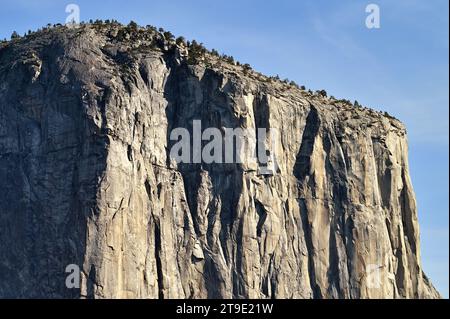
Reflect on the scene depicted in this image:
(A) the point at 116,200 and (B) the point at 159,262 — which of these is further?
(B) the point at 159,262

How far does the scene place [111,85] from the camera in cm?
19600

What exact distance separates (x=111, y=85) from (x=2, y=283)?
2061 cm

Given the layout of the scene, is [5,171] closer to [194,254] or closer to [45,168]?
[45,168]

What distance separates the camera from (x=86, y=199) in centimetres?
19025

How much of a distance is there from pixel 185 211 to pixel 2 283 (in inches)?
711

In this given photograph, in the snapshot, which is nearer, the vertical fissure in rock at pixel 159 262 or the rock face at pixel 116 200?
the rock face at pixel 116 200

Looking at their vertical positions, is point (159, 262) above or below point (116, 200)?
below

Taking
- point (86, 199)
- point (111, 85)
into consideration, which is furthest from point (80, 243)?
point (111, 85)

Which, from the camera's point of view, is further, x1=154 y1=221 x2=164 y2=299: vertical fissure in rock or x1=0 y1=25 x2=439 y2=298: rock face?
x1=154 y1=221 x2=164 y2=299: vertical fissure in rock
